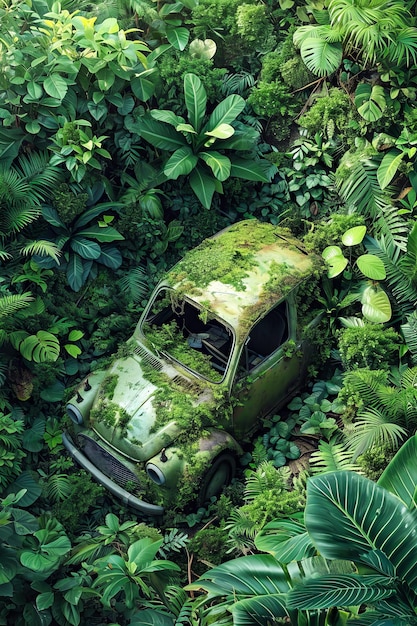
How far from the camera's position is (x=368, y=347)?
22.0ft

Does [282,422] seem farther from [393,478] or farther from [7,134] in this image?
[7,134]

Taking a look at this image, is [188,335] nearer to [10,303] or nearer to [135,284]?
[135,284]

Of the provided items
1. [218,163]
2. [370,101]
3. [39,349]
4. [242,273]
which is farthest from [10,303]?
[370,101]

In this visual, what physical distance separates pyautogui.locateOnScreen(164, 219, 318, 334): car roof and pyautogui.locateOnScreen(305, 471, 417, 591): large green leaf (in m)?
2.66

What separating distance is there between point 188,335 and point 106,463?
1.54 meters

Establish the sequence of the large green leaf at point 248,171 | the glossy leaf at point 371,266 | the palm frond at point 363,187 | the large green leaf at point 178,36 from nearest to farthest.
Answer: the glossy leaf at point 371,266, the palm frond at point 363,187, the large green leaf at point 248,171, the large green leaf at point 178,36

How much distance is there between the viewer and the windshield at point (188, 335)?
21.8 feet

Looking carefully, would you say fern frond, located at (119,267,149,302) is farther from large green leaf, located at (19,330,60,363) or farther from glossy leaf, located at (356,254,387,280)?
glossy leaf, located at (356,254,387,280)

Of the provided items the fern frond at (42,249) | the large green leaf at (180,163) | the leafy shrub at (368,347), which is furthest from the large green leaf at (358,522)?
the large green leaf at (180,163)

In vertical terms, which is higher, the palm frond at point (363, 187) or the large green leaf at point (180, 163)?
the palm frond at point (363, 187)

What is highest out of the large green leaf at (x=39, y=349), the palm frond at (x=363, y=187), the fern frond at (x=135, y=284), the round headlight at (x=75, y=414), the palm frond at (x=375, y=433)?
the palm frond at (x=363, y=187)

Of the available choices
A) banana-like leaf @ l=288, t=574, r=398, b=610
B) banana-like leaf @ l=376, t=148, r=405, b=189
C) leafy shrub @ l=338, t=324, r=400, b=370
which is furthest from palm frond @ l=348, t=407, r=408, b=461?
banana-like leaf @ l=376, t=148, r=405, b=189

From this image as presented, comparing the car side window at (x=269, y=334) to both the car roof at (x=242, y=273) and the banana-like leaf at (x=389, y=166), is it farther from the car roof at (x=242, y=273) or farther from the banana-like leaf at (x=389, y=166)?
the banana-like leaf at (x=389, y=166)

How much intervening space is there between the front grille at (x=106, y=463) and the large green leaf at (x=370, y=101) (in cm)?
469
